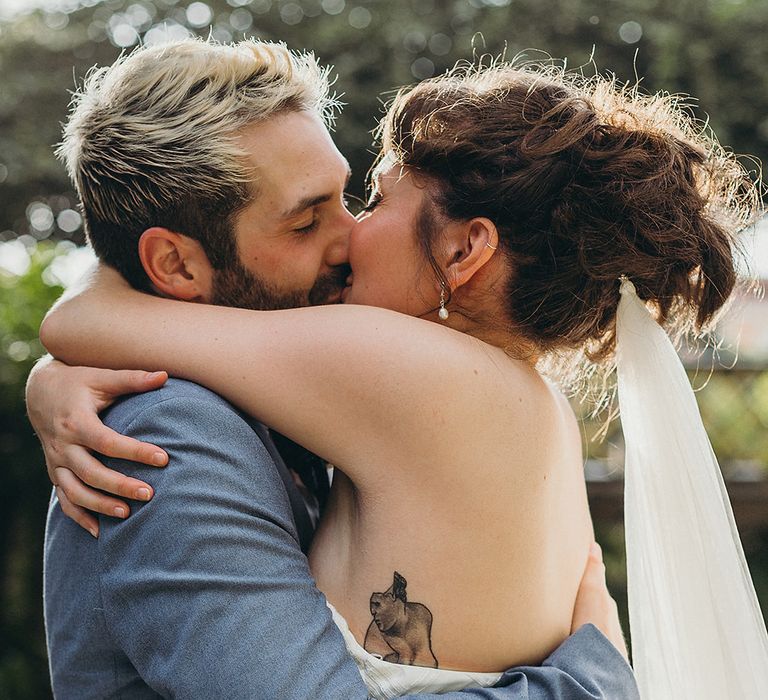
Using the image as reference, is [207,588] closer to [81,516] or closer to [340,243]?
[81,516]

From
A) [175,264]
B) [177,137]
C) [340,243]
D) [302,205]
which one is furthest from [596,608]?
[177,137]

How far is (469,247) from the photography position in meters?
2.03

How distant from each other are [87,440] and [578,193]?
3.64ft

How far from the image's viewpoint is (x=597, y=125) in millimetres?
1989

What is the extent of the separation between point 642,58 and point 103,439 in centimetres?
538

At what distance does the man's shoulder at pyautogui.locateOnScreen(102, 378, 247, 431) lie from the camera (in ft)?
5.85

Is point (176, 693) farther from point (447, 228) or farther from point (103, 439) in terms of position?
point (447, 228)

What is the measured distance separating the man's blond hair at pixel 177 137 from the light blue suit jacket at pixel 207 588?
58cm

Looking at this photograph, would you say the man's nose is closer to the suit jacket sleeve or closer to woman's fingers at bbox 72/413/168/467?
woman's fingers at bbox 72/413/168/467

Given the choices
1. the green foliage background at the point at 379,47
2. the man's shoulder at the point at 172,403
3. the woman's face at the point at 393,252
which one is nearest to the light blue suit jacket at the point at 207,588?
the man's shoulder at the point at 172,403

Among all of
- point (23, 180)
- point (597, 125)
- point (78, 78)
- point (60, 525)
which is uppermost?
point (597, 125)

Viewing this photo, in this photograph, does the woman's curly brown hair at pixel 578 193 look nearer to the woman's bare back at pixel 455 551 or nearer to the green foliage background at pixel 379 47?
the woman's bare back at pixel 455 551

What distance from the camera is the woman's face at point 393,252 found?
211cm

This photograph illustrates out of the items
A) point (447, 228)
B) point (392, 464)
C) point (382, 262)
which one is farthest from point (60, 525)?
point (447, 228)
